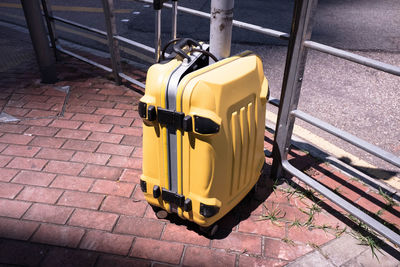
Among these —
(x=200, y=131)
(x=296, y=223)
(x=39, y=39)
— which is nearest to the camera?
(x=200, y=131)

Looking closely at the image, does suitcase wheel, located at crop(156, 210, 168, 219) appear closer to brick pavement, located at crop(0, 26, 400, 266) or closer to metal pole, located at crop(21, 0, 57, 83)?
brick pavement, located at crop(0, 26, 400, 266)

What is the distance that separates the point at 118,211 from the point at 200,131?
3.19 feet

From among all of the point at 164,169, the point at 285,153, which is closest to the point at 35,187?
the point at 164,169

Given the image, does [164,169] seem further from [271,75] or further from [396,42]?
[396,42]

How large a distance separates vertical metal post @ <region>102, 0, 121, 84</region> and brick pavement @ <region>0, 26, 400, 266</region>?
0.83m

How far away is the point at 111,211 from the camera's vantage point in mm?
2393

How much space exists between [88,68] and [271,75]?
2.42 m

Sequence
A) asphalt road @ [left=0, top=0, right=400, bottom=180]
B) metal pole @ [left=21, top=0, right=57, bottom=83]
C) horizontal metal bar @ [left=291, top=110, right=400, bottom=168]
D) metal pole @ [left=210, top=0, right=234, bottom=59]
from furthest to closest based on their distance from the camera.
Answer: metal pole @ [left=21, top=0, right=57, bottom=83] < asphalt road @ [left=0, top=0, right=400, bottom=180] < metal pole @ [left=210, top=0, right=234, bottom=59] < horizontal metal bar @ [left=291, top=110, right=400, bottom=168]

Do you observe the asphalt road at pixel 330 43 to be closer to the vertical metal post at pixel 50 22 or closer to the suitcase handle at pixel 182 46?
the vertical metal post at pixel 50 22

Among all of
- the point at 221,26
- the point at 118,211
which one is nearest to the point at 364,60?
the point at 221,26

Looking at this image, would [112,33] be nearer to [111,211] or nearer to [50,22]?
[50,22]

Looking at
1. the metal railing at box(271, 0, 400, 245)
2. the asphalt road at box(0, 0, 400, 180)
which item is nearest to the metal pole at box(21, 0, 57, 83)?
the asphalt road at box(0, 0, 400, 180)

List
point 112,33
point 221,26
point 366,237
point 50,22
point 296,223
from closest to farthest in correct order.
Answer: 1. point 221,26
2. point 366,237
3. point 296,223
4. point 112,33
5. point 50,22

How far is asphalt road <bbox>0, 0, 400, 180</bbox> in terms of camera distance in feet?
12.1
